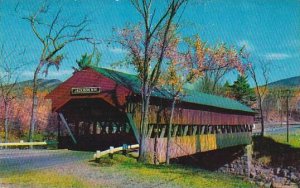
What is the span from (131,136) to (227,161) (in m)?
19.1

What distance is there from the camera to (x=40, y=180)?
33.7ft

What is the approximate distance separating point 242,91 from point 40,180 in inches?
2192

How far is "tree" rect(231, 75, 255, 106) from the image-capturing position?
6316cm

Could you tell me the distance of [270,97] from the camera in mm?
98438

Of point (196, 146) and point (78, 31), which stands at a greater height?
point (78, 31)

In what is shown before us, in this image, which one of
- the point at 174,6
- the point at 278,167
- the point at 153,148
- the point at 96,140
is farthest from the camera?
the point at 278,167

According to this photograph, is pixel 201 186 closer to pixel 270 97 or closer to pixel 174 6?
pixel 174 6

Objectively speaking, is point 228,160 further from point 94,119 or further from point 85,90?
point 85,90

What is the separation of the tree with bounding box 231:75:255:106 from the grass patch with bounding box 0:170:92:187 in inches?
2138

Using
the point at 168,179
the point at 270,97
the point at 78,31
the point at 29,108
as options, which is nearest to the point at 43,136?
the point at 29,108

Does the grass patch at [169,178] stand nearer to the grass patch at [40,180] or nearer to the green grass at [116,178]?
the green grass at [116,178]

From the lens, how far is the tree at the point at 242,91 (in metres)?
63.2

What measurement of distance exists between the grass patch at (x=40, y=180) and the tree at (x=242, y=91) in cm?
5430

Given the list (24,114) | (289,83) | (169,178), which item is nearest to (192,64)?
(169,178)
